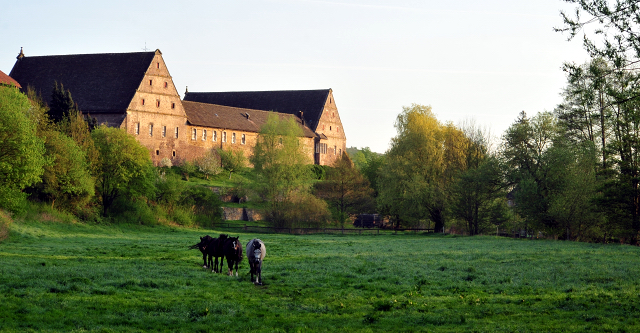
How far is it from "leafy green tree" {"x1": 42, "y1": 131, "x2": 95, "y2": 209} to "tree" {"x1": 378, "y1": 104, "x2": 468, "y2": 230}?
1079 inches

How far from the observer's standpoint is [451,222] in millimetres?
58438

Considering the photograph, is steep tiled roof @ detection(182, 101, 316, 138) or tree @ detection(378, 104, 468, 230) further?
steep tiled roof @ detection(182, 101, 316, 138)

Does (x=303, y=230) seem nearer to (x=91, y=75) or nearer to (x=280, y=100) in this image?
(x=91, y=75)

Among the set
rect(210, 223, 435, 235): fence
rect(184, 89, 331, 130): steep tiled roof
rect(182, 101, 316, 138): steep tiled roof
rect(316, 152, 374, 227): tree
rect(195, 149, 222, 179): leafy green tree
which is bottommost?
rect(210, 223, 435, 235): fence

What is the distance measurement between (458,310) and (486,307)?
0.76 meters

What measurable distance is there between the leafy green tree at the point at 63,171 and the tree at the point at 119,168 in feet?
14.6

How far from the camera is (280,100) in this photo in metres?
110

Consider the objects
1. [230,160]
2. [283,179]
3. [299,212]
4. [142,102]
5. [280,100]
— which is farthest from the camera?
[280,100]

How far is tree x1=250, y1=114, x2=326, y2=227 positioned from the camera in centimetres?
6247

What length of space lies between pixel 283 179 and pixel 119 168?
17.2 metres

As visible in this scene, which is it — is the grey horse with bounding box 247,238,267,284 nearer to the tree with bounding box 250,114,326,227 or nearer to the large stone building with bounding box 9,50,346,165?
the tree with bounding box 250,114,326,227

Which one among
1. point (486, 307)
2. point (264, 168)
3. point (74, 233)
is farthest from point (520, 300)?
point (264, 168)

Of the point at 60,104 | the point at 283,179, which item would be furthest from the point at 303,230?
the point at 60,104

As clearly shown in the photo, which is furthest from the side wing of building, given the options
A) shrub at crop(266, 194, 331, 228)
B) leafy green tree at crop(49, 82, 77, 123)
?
leafy green tree at crop(49, 82, 77, 123)
